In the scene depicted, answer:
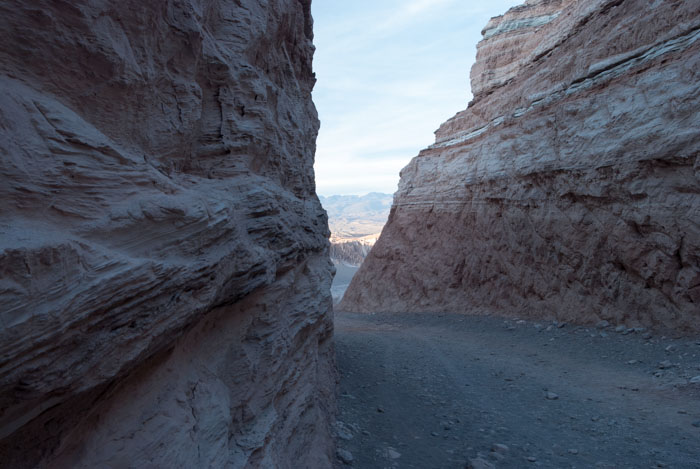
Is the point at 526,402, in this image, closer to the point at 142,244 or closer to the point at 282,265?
the point at 282,265

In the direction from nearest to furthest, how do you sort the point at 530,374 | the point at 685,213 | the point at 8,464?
the point at 8,464, the point at 530,374, the point at 685,213

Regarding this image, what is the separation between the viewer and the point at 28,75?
2221 millimetres

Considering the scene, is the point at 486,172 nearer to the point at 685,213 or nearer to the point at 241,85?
the point at 685,213

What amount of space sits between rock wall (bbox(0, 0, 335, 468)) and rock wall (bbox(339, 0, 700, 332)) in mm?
8831

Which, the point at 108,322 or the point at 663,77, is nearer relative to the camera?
the point at 108,322

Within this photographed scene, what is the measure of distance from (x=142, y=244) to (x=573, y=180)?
37.7 feet

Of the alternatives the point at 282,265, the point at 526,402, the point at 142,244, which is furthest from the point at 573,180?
the point at 142,244

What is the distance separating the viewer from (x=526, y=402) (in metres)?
6.39

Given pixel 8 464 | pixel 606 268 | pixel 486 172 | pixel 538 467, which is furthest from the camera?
pixel 486 172

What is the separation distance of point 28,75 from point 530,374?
329 inches

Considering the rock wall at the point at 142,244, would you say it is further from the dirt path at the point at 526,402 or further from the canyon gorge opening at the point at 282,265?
the dirt path at the point at 526,402

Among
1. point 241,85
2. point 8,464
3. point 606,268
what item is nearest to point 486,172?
point 606,268

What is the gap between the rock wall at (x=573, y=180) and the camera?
8.89 meters

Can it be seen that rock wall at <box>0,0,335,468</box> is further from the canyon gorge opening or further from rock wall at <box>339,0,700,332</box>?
rock wall at <box>339,0,700,332</box>
